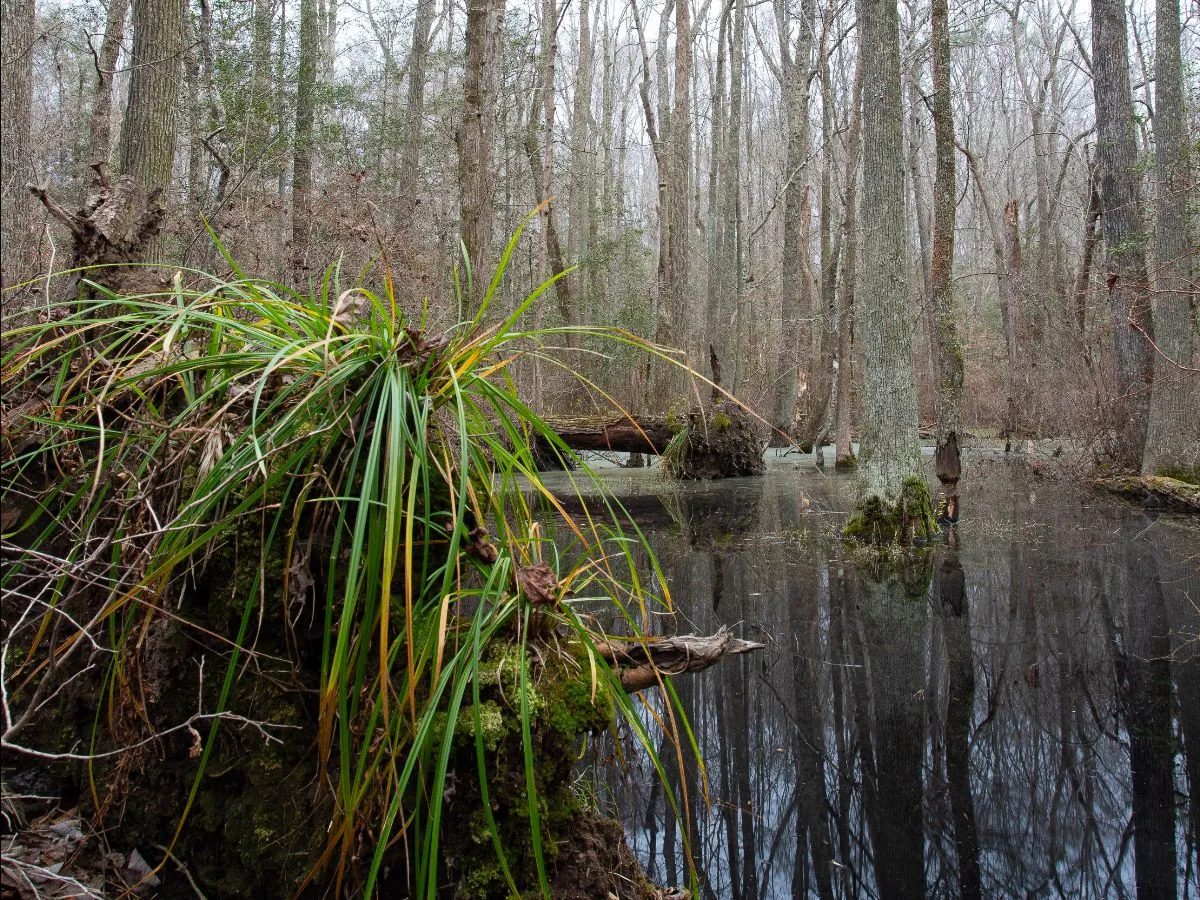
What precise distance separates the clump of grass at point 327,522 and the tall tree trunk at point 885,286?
673cm

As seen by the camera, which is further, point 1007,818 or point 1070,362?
Result: point 1070,362

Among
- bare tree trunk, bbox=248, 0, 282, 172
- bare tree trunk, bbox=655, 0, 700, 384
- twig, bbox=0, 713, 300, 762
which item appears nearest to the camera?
twig, bbox=0, 713, 300, 762

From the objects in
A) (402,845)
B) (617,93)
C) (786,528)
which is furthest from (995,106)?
(402,845)

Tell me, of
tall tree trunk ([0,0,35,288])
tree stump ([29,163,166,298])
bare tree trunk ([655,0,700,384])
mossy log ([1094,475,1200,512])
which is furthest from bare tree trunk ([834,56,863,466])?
tree stump ([29,163,166,298])

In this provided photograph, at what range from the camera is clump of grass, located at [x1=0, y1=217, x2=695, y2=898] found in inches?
55.3

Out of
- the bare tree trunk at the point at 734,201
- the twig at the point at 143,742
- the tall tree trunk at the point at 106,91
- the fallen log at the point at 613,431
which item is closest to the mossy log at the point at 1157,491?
the fallen log at the point at 613,431

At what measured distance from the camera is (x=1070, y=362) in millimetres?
13227

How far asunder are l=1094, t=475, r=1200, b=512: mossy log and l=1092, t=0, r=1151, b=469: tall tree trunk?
2.13ft

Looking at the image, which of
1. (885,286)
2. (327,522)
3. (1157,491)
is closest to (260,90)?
(885,286)

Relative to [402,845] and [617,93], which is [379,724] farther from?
[617,93]

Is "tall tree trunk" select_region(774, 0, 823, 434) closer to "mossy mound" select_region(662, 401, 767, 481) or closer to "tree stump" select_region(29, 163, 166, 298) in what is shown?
"mossy mound" select_region(662, 401, 767, 481)

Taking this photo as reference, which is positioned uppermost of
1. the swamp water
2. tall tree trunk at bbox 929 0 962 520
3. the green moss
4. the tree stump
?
tall tree trunk at bbox 929 0 962 520

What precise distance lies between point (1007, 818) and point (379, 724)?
7.41ft

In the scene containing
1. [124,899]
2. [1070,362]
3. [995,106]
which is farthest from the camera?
[995,106]
